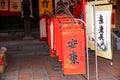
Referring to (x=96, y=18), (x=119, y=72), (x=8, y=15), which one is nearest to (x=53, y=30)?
(x=96, y=18)

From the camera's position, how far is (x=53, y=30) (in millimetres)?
9570

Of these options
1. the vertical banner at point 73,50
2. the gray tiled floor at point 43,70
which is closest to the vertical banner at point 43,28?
the gray tiled floor at point 43,70

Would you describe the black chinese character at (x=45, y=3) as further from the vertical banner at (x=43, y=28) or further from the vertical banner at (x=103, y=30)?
the vertical banner at (x=103, y=30)

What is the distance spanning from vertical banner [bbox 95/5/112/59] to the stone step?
4.02m

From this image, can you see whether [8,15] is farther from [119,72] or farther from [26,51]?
[119,72]

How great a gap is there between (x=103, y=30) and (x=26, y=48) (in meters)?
4.58

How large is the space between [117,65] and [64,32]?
3141 millimetres

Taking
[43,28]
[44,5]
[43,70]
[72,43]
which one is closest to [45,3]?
[44,5]

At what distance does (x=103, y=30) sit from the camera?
27.7 ft

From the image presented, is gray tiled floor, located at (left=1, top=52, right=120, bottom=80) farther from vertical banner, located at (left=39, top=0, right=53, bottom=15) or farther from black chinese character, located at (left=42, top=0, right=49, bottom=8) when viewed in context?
black chinese character, located at (left=42, top=0, right=49, bottom=8)

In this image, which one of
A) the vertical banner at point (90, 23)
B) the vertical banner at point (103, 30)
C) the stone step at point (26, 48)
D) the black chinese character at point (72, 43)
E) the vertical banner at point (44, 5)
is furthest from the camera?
the vertical banner at point (44, 5)

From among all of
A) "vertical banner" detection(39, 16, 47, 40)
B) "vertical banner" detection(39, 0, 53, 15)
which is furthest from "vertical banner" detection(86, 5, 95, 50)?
"vertical banner" detection(39, 16, 47, 40)

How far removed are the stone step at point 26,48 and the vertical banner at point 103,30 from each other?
13.2ft

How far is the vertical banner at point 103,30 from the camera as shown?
8.31m
